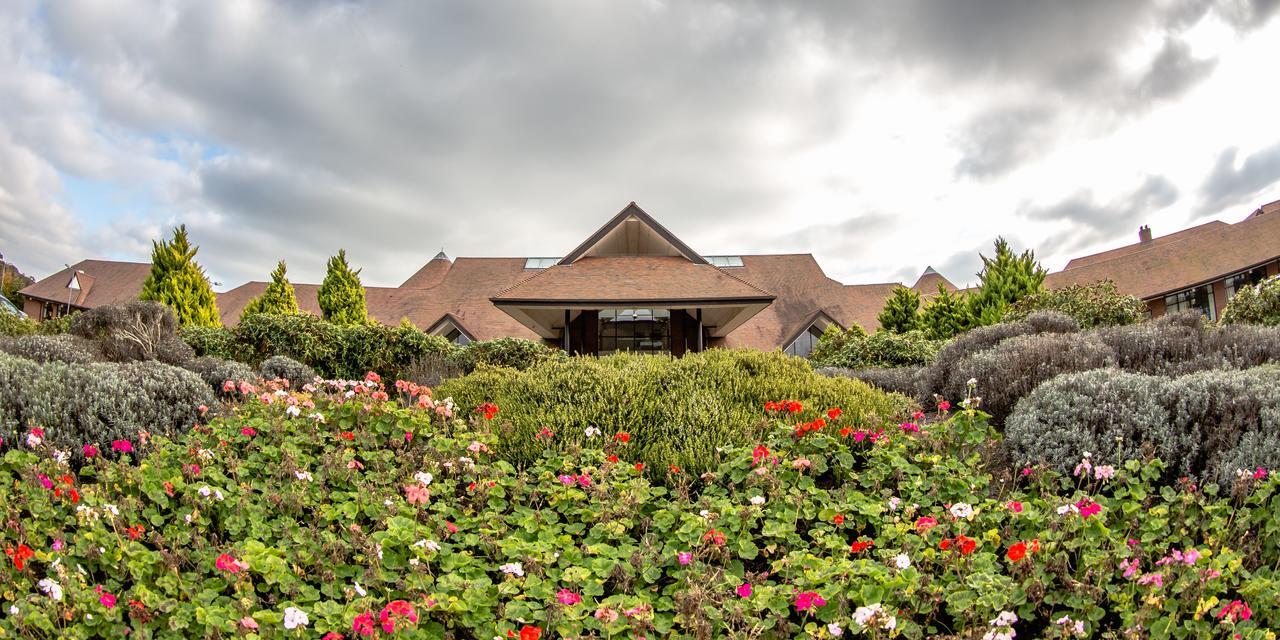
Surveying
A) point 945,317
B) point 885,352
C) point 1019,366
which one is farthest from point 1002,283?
point 1019,366

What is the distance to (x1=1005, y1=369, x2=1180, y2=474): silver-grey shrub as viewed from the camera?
5207 mm

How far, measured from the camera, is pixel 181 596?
378 cm

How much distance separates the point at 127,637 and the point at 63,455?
1.96 m

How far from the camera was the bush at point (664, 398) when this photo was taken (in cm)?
568

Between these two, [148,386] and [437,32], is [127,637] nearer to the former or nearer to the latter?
[148,386]

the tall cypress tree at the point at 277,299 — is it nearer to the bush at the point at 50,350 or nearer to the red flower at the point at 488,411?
the bush at the point at 50,350

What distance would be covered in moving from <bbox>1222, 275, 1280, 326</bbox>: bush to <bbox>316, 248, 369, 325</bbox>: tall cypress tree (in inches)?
861

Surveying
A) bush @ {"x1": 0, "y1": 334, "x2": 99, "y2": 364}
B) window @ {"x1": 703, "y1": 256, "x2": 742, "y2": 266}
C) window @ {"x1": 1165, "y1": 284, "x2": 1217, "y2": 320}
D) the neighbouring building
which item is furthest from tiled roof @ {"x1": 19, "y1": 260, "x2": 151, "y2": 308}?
window @ {"x1": 1165, "y1": 284, "x2": 1217, "y2": 320}

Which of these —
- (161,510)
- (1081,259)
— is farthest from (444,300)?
(1081,259)

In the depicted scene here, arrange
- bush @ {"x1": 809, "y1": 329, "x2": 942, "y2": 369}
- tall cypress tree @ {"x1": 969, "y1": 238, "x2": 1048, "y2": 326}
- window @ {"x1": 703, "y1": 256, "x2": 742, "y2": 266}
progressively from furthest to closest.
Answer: window @ {"x1": 703, "y1": 256, "x2": 742, "y2": 266}, tall cypress tree @ {"x1": 969, "y1": 238, "x2": 1048, "y2": 326}, bush @ {"x1": 809, "y1": 329, "x2": 942, "y2": 369}

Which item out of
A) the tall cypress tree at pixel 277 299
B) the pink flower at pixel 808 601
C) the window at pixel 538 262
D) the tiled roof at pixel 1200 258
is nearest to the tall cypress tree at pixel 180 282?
the tall cypress tree at pixel 277 299

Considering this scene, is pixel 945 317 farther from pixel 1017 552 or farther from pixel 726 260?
pixel 1017 552

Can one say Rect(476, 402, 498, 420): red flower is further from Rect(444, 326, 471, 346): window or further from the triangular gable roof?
Rect(444, 326, 471, 346): window

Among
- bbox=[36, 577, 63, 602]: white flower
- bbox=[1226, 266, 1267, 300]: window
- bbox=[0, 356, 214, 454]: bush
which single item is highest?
bbox=[1226, 266, 1267, 300]: window
